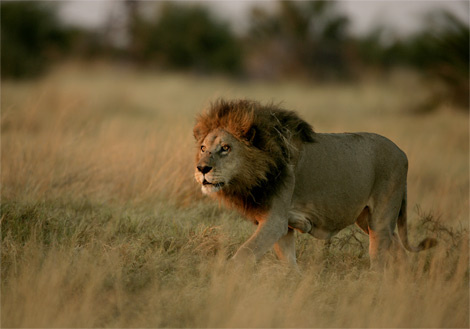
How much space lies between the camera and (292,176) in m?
4.48

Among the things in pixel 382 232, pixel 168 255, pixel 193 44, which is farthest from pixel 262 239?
pixel 193 44

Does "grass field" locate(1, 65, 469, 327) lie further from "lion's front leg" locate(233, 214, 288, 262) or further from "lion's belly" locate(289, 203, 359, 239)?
"lion's belly" locate(289, 203, 359, 239)

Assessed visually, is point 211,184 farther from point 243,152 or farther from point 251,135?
point 251,135

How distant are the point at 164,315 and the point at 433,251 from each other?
2.66 m

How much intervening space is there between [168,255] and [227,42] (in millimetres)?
26209

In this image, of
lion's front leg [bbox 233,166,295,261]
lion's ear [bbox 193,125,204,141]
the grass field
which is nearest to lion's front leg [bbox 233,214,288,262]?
lion's front leg [bbox 233,166,295,261]

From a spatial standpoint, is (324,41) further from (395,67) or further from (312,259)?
(312,259)

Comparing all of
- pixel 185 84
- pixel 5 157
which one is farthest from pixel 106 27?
pixel 5 157

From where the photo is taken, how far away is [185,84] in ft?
63.6

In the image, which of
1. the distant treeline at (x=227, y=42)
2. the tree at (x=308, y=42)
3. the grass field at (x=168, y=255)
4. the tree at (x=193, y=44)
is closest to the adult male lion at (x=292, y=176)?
the grass field at (x=168, y=255)

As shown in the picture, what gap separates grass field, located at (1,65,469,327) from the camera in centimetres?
382

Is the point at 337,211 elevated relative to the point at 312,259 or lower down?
elevated

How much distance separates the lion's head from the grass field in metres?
0.55

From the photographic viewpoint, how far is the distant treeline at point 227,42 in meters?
23.9
